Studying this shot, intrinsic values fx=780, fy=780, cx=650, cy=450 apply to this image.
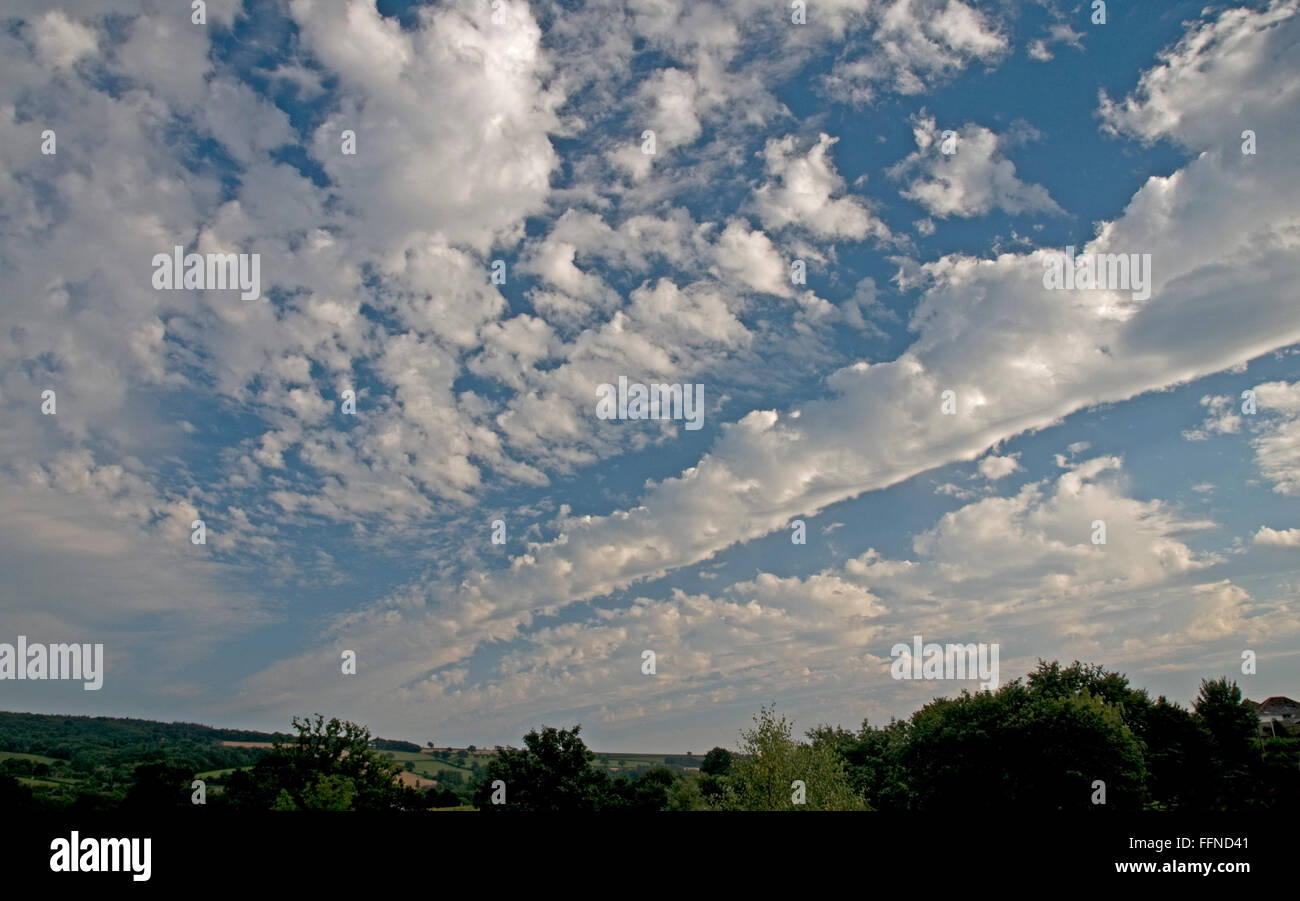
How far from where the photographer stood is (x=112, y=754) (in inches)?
4368

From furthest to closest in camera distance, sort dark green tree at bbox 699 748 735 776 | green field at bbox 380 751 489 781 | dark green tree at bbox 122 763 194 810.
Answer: dark green tree at bbox 699 748 735 776, green field at bbox 380 751 489 781, dark green tree at bbox 122 763 194 810

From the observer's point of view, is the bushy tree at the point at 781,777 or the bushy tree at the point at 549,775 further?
the bushy tree at the point at 549,775

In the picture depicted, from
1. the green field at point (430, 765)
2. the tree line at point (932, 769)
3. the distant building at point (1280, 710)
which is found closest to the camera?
the tree line at point (932, 769)

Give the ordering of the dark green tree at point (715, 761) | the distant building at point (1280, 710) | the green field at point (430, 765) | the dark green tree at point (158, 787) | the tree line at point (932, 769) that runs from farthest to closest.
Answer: the dark green tree at point (715, 761) < the distant building at point (1280, 710) < the green field at point (430, 765) < the dark green tree at point (158, 787) < the tree line at point (932, 769)

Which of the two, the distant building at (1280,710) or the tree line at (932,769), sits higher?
the tree line at (932,769)

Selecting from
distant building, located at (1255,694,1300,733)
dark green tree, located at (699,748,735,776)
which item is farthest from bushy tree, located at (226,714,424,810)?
distant building, located at (1255,694,1300,733)

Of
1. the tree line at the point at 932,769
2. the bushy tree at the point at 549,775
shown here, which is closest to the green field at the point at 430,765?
the tree line at the point at 932,769

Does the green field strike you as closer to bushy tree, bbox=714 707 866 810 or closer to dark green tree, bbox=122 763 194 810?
dark green tree, bbox=122 763 194 810

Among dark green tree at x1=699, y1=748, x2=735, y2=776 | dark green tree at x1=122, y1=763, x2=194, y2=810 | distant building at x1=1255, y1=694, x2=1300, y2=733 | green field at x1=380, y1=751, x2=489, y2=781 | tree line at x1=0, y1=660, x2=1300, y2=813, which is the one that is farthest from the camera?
dark green tree at x1=699, y1=748, x2=735, y2=776

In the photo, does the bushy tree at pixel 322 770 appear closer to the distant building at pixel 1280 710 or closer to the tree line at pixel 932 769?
the tree line at pixel 932 769
